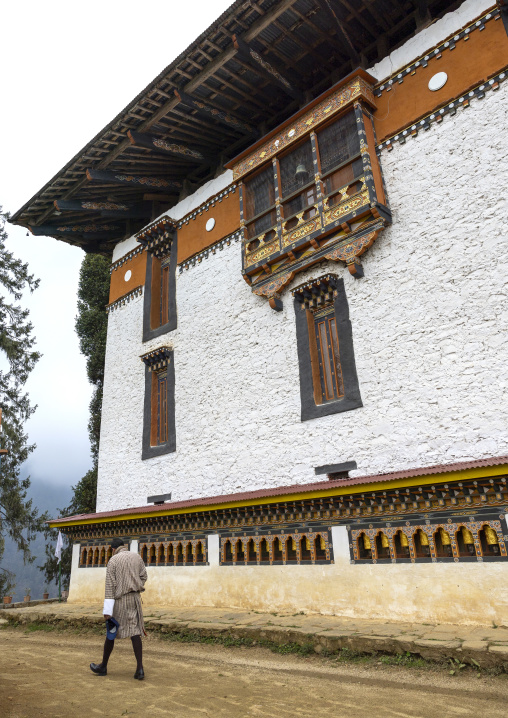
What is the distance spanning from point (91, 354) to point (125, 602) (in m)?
13.6

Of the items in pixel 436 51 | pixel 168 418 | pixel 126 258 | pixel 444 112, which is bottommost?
pixel 168 418

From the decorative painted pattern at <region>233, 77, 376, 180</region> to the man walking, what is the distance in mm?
7214

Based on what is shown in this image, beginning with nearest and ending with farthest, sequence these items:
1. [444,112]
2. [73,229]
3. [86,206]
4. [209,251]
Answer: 1. [444,112]
2. [209,251]
3. [86,206]
4. [73,229]

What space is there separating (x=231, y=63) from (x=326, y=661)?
9.40 meters

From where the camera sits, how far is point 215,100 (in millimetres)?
10250

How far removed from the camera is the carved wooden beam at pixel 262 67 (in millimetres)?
8797

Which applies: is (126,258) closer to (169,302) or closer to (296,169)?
(169,302)

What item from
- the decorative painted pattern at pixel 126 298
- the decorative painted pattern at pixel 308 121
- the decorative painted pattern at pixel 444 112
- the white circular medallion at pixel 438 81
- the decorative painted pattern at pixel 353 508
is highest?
the decorative painted pattern at pixel 308 121

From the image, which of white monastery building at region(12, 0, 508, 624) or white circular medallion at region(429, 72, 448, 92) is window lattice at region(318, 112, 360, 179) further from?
white circular medallion at region(429, 72, 448, 92)

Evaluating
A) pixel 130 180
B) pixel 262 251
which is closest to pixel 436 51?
pixel 262 251

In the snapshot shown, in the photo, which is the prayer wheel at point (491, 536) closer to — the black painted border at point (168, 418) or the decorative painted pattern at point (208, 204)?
the black painted border at point (168, 418)

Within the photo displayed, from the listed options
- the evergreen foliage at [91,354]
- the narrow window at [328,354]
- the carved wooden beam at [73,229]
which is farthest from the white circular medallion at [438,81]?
the evergreen foliage at [91,354]

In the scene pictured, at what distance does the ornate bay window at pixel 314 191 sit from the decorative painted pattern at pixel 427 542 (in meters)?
3.87

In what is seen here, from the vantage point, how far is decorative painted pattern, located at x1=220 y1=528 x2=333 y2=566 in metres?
6.66
